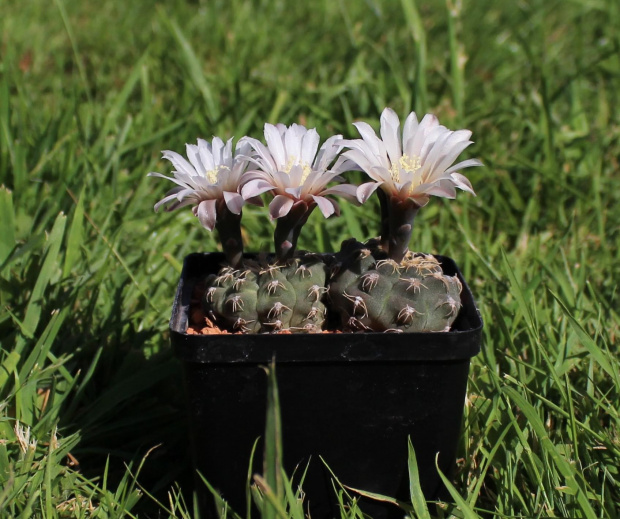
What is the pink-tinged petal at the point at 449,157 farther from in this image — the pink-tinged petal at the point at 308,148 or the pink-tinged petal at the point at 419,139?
the pink-tinged petal at the point at 308,148

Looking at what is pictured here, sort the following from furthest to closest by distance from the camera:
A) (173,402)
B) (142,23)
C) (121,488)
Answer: (142,23), (173,402), (121,488)

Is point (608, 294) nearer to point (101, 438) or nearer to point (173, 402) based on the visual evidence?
point (173, 402)

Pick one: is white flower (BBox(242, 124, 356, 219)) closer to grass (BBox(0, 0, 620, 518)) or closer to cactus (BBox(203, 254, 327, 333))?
cactus (BBox(203, 254, 327, 333))

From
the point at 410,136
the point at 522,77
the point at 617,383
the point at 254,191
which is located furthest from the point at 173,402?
the point at 522,77

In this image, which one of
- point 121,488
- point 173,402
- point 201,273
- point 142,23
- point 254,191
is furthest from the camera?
point 142,23

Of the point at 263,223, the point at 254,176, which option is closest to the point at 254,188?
the point at 254,176

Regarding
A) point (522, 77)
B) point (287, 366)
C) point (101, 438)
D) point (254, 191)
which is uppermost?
point (522, 77)
